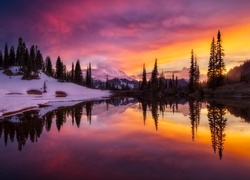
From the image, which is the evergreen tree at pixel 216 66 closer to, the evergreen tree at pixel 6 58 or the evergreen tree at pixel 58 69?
the evergreen tree at pixel 58 69

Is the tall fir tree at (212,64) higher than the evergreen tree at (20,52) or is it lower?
lower

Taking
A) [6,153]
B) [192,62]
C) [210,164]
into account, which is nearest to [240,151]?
[210,164]

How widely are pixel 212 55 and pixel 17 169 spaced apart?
279 feet

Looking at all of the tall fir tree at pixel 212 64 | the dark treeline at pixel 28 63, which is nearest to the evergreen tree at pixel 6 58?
the dark treeline at pixel 28 63

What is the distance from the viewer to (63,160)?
396 inches

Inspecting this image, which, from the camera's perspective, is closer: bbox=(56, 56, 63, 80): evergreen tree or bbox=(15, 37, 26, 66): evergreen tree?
bbox=(15, 37, 26, 66): evergreen tree

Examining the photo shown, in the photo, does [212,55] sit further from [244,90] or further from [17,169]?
[17,169]

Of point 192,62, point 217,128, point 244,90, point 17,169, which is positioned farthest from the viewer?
point 192,62

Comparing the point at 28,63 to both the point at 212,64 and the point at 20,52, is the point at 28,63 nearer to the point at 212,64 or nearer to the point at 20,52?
the point at 20,52

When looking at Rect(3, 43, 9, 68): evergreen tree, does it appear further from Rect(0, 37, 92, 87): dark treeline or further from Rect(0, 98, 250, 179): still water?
Rect(0, 98, 250, 179): still water

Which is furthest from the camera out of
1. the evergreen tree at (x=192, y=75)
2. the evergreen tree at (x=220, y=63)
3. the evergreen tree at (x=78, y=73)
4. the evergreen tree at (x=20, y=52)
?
the evergreen tree at (x=78, y=73)

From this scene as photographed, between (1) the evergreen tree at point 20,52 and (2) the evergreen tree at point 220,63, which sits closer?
(2) the evergreen tree at point 220,63

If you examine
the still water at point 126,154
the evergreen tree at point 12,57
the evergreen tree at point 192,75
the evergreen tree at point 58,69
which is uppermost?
the evergreen tree at point 12,57

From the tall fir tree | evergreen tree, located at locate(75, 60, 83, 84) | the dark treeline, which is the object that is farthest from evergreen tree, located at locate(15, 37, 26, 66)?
the tall fir tree
